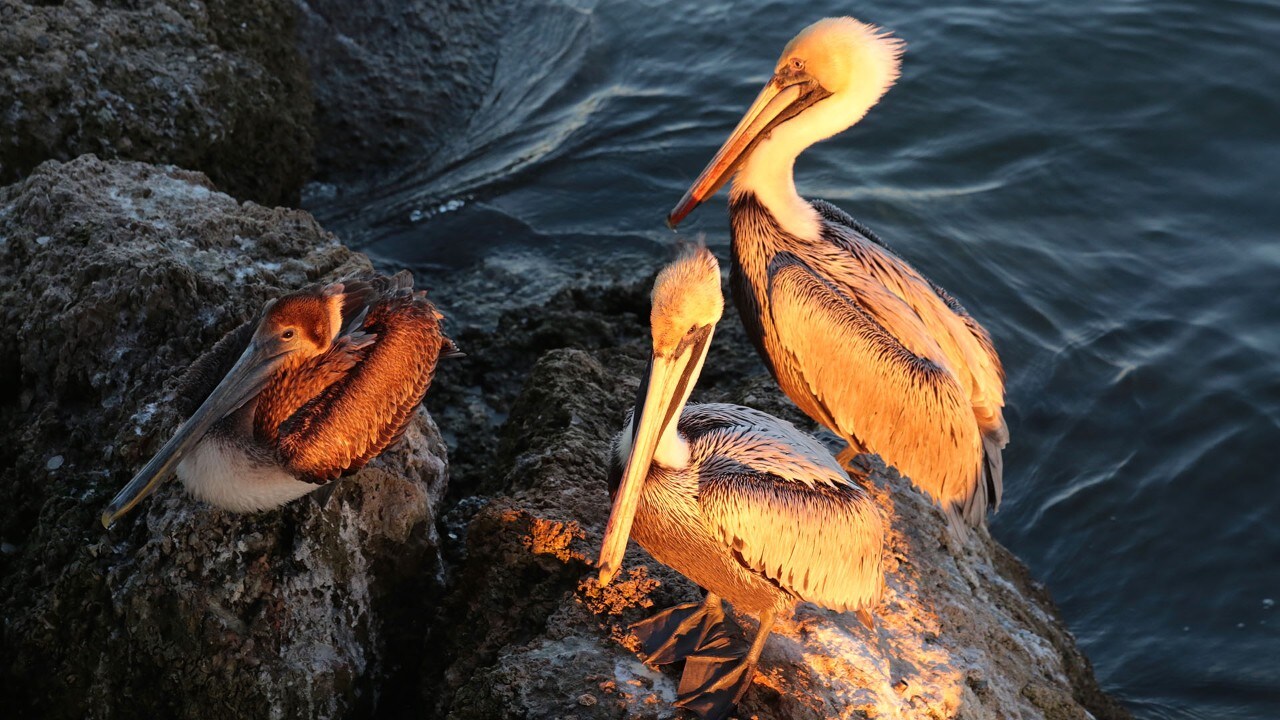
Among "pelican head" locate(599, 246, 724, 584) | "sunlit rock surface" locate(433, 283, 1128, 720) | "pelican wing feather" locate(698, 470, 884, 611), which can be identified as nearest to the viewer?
"pelican head" locate(599, 246, 724, 584)

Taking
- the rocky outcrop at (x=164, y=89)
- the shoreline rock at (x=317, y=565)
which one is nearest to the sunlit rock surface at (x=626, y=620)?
the shoreline rock at (x=317, y=565)

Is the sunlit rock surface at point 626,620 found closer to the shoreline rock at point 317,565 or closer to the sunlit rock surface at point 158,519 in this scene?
the shoreline rock at point 317,565

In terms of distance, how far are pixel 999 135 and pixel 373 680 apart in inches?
287

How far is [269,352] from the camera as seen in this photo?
3.95 m

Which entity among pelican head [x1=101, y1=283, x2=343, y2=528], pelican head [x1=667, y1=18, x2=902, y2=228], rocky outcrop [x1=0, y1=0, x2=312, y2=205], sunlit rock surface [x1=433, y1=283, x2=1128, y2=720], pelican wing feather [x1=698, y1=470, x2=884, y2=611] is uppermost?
pelican head [x1=667, y1=18, x2=902, y2=228]

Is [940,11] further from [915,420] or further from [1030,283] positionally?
[915,420]

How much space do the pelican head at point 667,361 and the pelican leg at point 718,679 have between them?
0.47 meters

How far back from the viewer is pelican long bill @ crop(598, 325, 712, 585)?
11.3 feet

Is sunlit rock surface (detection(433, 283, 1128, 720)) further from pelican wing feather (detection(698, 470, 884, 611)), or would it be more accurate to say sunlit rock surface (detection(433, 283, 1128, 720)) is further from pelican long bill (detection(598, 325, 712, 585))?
pelican long bill (detection(598, 325, 712, 585))

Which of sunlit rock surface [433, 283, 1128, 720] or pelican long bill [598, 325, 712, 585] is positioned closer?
pelican long bill [598, 325, 712, 585]

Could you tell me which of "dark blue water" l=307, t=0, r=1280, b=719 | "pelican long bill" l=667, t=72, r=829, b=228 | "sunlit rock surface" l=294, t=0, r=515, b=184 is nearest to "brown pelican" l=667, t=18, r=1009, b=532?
"pelican long bill" l=667, t=72, r=829, b=228

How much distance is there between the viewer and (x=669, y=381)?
3.44m

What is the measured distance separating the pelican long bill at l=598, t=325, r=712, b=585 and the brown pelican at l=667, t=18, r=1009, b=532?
3.85 feet

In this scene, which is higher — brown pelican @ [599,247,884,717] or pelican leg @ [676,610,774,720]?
brown pelican @ [599,247,884,717]
